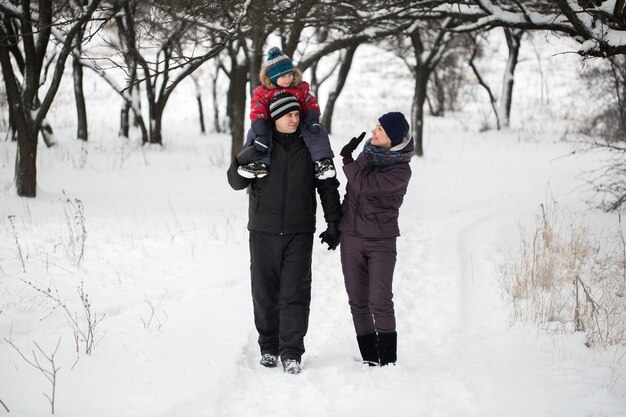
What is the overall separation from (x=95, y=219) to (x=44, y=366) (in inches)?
171

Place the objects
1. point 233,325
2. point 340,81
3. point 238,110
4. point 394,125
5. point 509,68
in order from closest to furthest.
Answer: point 394,125
point 233,325
point 238,110
point 340,81
point 509,68

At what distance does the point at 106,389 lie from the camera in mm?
3146

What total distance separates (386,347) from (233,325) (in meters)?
1.34

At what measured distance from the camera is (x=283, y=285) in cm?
368

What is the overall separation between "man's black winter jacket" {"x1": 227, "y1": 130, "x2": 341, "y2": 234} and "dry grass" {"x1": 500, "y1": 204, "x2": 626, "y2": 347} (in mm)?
1971

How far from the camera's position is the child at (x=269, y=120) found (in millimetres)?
3465

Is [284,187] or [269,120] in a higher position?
[269,120]

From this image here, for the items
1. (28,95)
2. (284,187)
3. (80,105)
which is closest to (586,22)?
(284,187)

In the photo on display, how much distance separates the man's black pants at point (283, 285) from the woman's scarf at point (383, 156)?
68cm

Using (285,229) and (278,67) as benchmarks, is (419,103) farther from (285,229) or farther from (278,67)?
(285,229)

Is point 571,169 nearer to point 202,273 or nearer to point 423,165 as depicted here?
point 423,165

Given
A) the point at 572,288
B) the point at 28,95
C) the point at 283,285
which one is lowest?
the point at 572,288

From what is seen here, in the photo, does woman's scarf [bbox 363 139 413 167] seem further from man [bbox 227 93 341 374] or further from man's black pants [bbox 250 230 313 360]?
man's black pants [bbox 250 230 313 360]

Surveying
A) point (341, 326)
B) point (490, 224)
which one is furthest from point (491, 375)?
point (490, 224)
